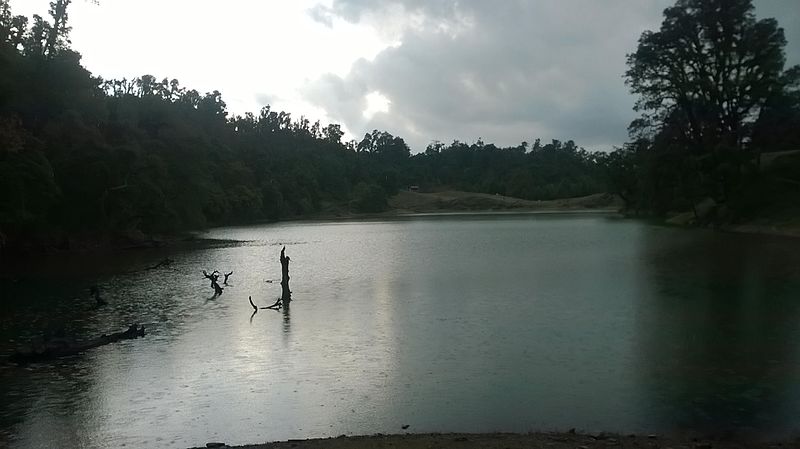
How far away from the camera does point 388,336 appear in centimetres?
1630

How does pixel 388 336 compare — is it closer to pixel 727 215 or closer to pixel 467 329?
pixel 467 329

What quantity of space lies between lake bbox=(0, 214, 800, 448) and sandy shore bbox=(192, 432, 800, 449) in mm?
672

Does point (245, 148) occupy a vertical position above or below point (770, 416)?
above

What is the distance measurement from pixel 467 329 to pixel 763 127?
4785cm

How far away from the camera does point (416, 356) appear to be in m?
13.9

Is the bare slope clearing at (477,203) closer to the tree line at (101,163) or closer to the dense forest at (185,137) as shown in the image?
the tree line at (101,163)

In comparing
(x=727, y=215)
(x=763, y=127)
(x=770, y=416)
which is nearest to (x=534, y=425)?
(x=770, y=416)

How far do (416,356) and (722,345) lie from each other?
666 centimetres

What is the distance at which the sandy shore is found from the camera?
25.5ft

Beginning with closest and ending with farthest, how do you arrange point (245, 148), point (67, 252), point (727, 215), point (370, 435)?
1. point (370, 435)
2. point (67, 252)
3. point (727, 215)
4. point (245, 148)

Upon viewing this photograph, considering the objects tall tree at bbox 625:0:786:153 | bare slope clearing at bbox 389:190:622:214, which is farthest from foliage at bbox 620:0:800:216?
bare slope clearing at bbox 389:190:622:214

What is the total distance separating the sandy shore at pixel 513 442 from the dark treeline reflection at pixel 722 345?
866mm

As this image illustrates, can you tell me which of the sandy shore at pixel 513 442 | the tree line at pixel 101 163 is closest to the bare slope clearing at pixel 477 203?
the tree line at pixel 101 163

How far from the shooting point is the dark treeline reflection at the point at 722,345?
31.2 feet
